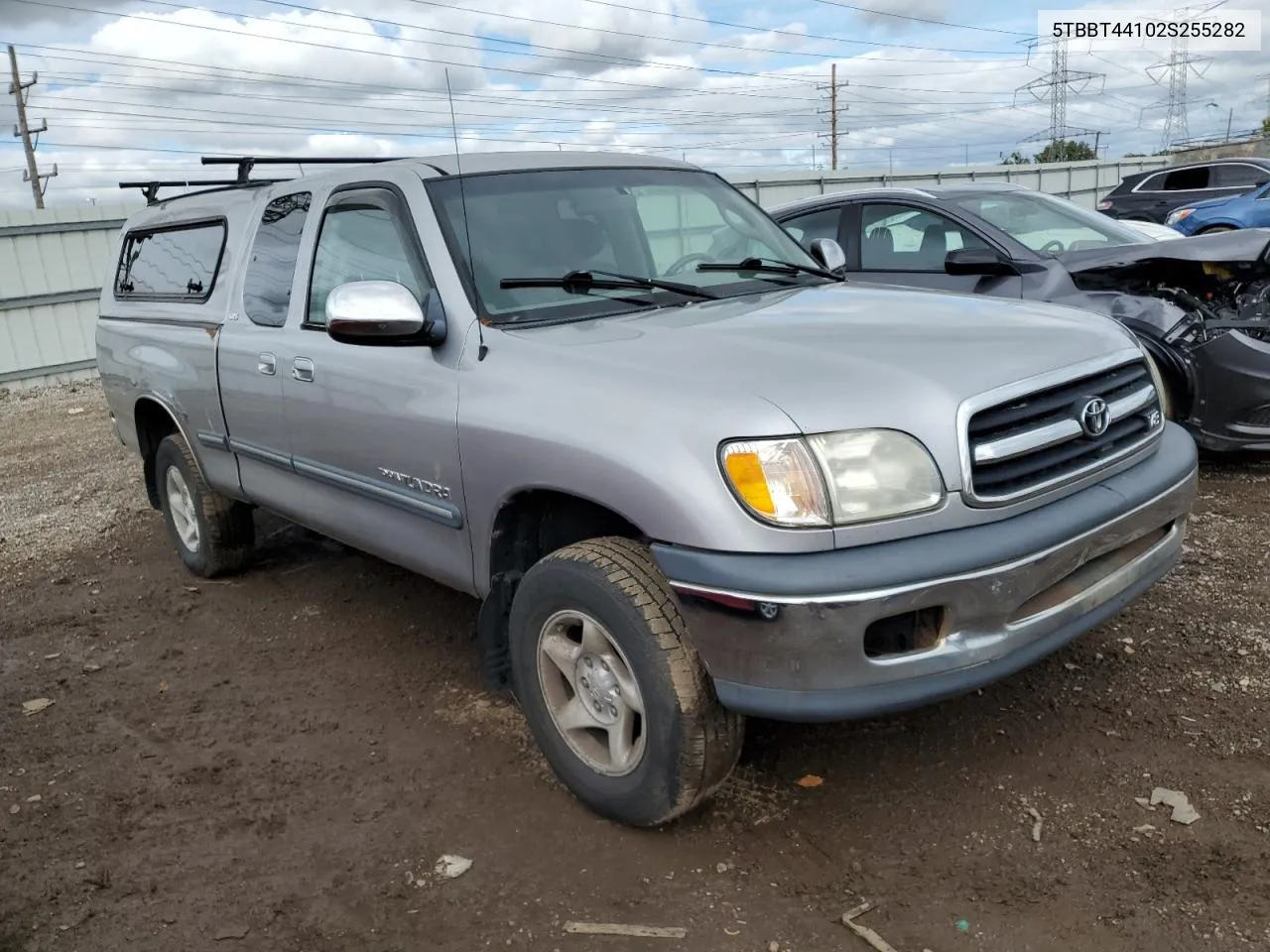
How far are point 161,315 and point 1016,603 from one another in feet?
14.1

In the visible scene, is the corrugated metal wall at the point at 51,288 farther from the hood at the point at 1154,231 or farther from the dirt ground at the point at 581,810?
the hood at the point at 1154,231

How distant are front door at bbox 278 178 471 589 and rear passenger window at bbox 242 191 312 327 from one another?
0.68ft

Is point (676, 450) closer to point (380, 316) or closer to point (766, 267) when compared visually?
point (380, 316)

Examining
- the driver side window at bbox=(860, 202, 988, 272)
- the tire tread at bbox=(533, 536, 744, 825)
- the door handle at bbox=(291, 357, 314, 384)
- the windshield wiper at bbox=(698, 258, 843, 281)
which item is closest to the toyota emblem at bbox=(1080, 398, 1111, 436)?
the tire tread at bbox=(533, 536, 744, 825)

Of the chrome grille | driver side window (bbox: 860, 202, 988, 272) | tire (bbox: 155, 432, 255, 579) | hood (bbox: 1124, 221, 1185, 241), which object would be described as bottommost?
tire (bbox: 155, 432, 255, 579)

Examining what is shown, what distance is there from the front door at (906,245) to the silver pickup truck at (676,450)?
2456 millimetres

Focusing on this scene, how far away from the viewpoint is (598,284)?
11.4 feet

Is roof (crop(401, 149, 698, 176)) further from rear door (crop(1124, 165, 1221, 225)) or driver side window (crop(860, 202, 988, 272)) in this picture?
rear door (crop(1124, 165, 1221, 225))

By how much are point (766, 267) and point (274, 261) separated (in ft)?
6.63

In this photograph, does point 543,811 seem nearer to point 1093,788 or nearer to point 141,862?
point 141,862

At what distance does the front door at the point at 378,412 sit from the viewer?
3.34 meters

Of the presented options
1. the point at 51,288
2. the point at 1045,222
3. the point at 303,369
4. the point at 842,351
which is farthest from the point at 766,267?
the point at 51,288

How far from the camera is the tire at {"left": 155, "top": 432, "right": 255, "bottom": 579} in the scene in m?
5.24

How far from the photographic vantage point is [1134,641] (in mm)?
3881
